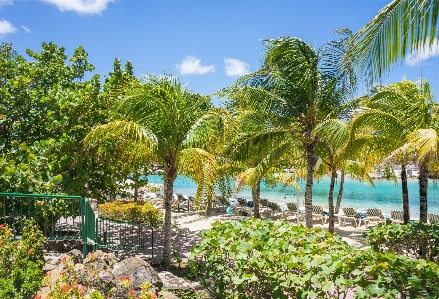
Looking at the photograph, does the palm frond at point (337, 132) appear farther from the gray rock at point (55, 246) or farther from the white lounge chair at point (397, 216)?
the white lounge chair at point (397, 216)

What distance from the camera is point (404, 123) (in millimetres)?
10734

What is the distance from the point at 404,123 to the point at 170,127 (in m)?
6.57

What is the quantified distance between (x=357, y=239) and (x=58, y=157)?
10.7 metres

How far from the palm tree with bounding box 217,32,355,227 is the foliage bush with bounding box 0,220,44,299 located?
6546 millimetres

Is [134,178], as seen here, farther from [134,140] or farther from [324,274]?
[324,274]

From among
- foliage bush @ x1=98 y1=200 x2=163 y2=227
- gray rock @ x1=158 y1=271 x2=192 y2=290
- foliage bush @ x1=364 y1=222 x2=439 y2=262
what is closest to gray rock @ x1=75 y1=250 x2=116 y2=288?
gray rock @ x1=158 y1=271 x2=192 y2=290

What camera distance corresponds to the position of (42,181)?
28.2 ft

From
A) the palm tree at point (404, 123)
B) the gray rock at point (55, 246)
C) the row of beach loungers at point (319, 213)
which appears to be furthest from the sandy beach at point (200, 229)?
the gray rock at point (55, 246)

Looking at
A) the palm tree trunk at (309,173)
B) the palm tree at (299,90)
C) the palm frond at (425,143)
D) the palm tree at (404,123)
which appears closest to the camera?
the palm frond at (425,143)

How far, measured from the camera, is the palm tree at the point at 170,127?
9203mm

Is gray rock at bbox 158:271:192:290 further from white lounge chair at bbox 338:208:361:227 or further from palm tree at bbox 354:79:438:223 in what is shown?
white lounge chair at bbox 338:208:361:227

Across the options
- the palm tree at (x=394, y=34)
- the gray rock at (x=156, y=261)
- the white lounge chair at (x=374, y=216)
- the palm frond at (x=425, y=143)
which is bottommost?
the gray rock at (x=156, y=261)

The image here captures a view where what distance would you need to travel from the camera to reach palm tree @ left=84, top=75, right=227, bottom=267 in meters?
9.20

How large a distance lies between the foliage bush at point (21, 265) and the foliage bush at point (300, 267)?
2.15 meters
